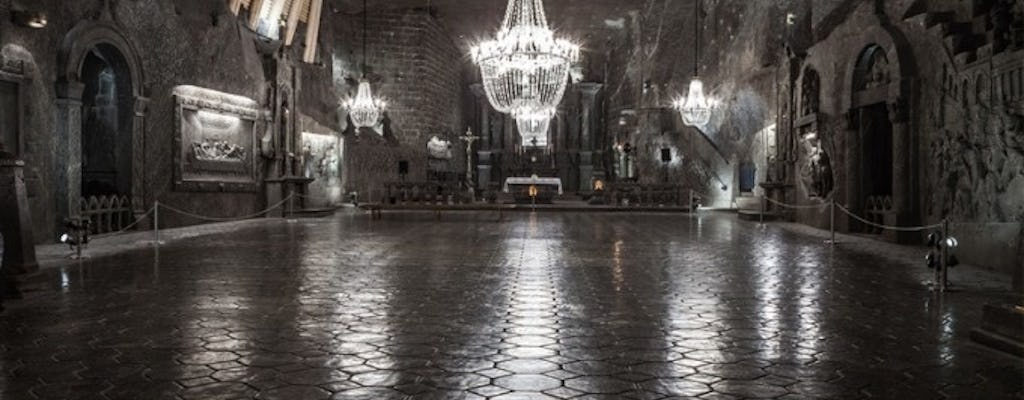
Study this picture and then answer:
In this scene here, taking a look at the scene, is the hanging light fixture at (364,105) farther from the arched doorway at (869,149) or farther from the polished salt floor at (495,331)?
the arched doorway at (869,149)

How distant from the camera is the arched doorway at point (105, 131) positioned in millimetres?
13211

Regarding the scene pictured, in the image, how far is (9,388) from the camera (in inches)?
129

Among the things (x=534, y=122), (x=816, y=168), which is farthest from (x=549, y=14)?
(x=816, y=168)

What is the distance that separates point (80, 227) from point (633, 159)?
2289cm

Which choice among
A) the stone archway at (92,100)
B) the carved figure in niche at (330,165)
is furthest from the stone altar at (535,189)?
the stone archway at (92,100)

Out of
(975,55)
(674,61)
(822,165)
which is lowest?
(822,165)

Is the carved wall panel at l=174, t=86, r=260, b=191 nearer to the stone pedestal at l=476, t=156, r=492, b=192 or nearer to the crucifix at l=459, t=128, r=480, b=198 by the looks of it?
the crucifix at l=459, t=128, r=480, b=198

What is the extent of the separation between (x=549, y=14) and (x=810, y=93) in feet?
54.5

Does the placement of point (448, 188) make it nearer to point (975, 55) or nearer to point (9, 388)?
point (975, 55)

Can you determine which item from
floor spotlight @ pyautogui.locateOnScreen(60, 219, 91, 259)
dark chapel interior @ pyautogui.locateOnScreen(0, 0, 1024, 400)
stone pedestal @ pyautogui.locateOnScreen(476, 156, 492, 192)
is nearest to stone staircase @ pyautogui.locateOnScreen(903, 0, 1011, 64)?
dark chapel interior @ pyautogui.locateOnScreen(0, 0, 1024, 400)

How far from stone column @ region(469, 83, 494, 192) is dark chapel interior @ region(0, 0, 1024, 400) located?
26.7 ft

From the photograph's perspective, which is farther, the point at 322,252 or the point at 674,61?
the point at 674,61

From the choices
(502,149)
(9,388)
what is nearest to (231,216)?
(9,388)

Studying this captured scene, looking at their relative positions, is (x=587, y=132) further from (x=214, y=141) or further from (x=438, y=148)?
(x=214, y=141)
